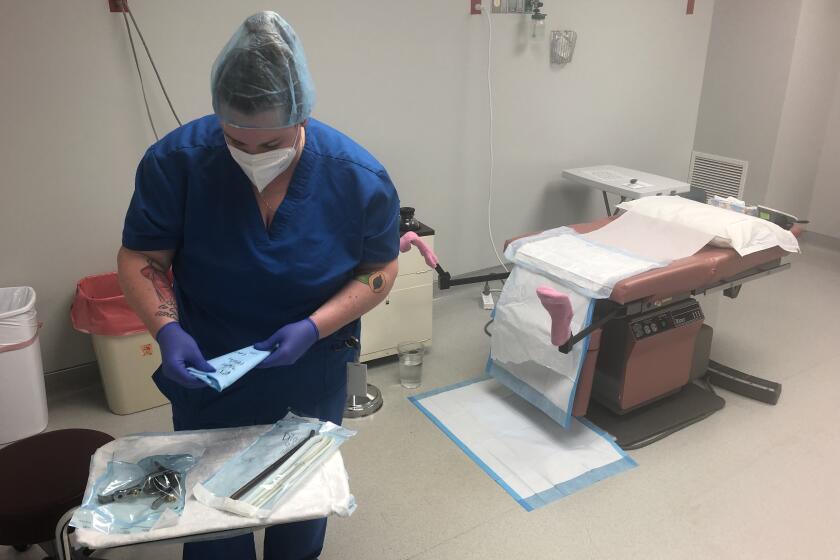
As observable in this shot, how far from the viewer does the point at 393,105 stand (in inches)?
121

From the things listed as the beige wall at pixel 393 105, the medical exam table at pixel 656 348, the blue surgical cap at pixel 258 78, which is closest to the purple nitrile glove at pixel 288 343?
the blue surgical cap at pixel 258 78

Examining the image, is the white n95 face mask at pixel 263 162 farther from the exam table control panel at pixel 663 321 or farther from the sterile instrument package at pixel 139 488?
the exam table control panel at pixel 663 321

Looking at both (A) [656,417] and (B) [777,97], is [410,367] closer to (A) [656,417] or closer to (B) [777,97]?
(A) [656,417]

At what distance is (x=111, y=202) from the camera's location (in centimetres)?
257

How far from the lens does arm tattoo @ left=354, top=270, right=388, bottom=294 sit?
134 centimetres

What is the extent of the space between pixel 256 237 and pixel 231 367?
25 centimetres

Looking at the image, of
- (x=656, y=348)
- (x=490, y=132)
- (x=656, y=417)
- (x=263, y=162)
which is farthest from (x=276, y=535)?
(x=490, y=132)

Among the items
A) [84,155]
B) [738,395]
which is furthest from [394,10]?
[738,395]

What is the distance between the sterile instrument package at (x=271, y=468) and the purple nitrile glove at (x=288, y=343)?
0.14 m

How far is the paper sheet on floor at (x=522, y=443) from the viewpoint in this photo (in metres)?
2.18

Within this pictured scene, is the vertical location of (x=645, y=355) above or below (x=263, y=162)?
below

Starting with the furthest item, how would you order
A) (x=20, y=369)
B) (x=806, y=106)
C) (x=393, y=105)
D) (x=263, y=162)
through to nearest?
(x=806, y=106), (x=393, y=105), (x=20, y=369), (x=263, y=162)

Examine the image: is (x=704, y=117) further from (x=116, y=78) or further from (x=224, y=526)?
(x=224, y=526)

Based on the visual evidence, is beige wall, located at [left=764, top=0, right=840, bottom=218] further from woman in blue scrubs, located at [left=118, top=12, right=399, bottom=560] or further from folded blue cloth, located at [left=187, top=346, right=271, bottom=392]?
folded blue cloth, located at [left=187, top=346, right=271, bottom=392]
